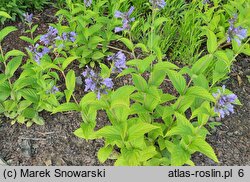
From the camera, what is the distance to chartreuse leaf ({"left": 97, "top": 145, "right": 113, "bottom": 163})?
2.70 m

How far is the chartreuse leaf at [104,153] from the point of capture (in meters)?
2.70

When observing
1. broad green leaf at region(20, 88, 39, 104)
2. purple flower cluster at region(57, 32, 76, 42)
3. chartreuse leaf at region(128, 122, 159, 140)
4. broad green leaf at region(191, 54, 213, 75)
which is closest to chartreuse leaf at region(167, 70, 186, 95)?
broad green leaf at region(191, 54, 213, 75)

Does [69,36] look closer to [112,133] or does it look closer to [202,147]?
[112,133]

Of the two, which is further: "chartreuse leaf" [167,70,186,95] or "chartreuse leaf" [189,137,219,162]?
"chartreuse leaf" [167,70,186,95]

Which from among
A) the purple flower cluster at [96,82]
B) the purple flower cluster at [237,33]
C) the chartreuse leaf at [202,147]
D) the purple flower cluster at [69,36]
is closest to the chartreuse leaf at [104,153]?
the chartreuse leaf at [202,147]

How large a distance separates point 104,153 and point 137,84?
0.59m

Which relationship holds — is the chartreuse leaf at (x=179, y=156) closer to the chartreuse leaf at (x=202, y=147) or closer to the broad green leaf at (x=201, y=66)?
the chartreuse leaf at (x=202, y=147)

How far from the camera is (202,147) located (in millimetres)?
2361

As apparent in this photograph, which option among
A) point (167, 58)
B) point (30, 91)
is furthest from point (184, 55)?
point (30, 91)

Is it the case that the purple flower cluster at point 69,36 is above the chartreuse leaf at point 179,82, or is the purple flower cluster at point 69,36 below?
above

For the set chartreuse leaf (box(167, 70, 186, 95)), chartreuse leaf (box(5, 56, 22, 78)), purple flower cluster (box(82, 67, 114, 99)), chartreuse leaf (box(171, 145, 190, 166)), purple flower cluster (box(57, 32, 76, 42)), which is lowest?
chartreuse leaf (box(171, 145, 190, 166))

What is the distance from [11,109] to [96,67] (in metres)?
0.86

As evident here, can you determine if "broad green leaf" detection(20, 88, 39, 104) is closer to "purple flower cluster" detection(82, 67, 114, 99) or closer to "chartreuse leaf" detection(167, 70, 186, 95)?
"purple flower cluster" detection(82, 67, 114, 99)

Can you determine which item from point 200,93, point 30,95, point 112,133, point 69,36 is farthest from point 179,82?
point 30,95
